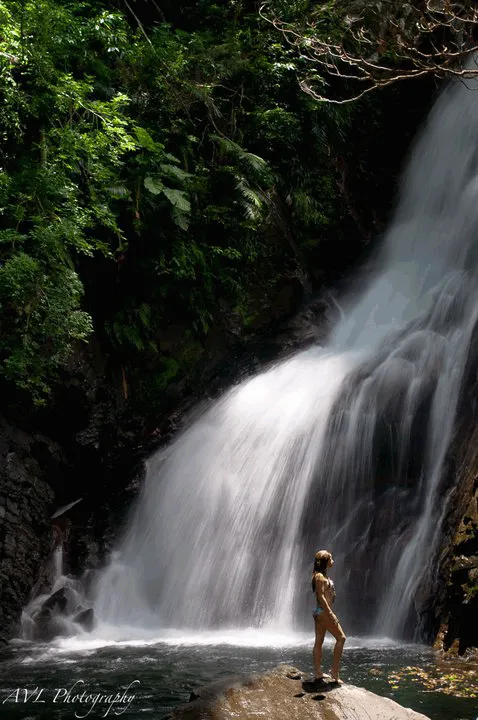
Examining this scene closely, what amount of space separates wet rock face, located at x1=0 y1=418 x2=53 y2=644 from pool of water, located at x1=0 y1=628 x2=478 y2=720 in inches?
33.2

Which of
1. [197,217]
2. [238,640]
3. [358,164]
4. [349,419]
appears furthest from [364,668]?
[358,164]

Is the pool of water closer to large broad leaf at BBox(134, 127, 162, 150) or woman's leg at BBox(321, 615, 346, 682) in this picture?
woman's leg at BBox(321, 615, 346, 682)

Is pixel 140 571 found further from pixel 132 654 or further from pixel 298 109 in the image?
pixel 298 109

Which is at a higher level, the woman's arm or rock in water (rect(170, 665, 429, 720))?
the woman's arm

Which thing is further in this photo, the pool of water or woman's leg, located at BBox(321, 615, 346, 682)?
the pool of water

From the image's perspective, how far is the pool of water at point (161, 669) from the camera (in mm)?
6227

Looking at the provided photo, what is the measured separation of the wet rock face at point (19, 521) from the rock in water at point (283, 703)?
5.79 m

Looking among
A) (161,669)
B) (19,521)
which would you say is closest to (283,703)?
(161,669)

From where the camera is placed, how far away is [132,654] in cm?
848

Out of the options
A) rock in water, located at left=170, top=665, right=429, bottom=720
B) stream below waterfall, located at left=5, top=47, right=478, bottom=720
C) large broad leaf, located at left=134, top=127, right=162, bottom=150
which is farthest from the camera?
large broad leaf, located at left=134, top=127, right=162, bottom=150

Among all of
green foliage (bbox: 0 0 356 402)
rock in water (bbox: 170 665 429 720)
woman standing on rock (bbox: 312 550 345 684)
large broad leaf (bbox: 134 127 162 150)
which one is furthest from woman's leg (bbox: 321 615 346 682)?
large broad leaf (bbox: 134 127 162 150)

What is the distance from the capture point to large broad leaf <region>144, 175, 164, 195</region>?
1196 cm

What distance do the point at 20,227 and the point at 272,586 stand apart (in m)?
6.39

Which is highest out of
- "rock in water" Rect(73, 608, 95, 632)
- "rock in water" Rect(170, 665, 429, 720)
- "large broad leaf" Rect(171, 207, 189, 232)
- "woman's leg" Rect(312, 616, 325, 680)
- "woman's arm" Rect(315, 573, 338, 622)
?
"large broad leaf" Rect(171, 207, 189, 232)
